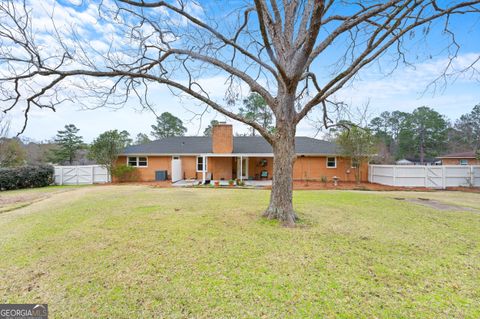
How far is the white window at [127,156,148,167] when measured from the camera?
18141mm

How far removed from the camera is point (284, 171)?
5973mm

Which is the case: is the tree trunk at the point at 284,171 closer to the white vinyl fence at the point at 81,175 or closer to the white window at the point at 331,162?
the white window at the point at 331,162

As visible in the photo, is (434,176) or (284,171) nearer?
(284,171)

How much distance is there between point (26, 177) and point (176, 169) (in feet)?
33.2

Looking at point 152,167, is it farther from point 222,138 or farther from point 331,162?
point 331,162

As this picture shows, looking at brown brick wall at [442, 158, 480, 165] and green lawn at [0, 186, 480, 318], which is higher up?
brown brick wall at [442, 158, 480, 165]

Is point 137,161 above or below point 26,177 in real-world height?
above

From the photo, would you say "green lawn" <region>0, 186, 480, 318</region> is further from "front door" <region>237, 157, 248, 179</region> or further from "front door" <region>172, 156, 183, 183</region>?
"front door" <region>237, 157, 248, 179</region>

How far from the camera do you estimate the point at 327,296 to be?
2.74 meters

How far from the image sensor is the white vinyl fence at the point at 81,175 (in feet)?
56.1

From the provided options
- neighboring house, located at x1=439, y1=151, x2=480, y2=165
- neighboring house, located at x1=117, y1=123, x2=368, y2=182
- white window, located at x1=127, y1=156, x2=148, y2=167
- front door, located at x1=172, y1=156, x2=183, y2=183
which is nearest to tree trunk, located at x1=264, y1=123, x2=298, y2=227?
neighboring house, located at x1=117, y1=123, x2=368, y2=182

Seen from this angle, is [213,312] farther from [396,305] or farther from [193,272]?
[396,305]

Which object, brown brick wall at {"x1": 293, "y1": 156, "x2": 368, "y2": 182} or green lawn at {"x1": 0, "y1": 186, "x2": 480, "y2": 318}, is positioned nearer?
green lawn at {"x1": 0, "y1": 186, "x2": 480, "y2": 318}

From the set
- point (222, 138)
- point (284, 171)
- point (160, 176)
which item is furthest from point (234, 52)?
point (160, 176)
